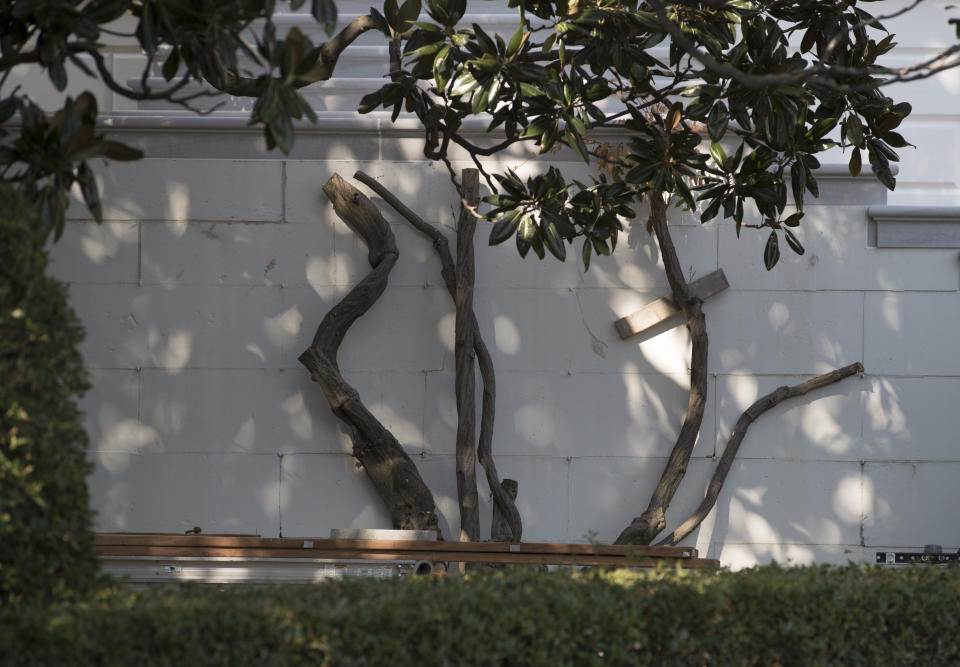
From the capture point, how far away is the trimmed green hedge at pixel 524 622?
269 cm

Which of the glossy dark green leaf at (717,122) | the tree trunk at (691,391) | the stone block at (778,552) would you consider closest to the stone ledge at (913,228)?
the tree trunk at (691,391)

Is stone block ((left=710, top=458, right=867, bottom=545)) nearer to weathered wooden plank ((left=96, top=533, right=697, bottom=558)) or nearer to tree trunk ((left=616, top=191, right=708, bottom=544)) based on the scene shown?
tree trunk ((left=616, top=191, right=708, bottom=544))

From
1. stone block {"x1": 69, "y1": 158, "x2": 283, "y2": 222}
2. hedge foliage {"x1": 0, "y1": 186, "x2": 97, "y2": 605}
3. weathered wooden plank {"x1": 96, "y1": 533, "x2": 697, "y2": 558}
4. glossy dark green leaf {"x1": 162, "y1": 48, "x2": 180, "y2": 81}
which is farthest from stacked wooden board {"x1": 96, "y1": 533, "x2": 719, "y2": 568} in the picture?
glossy dark green leaf {"x1": 162, "y1": 48, "x2": 180, "y2": 81}

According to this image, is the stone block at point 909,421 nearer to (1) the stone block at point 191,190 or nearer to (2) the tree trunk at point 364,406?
(2) the tree trunk at point 364,406

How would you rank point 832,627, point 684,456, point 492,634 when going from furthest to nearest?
point 684,456, point 832,627, point 492,634

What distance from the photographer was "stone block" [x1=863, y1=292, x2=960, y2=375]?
19.7ft

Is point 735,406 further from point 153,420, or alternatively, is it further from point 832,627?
point 153,420

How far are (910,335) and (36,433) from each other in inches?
196

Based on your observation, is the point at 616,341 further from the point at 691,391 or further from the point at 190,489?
the point at 190,489

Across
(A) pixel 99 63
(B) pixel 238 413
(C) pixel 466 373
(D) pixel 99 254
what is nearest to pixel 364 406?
(C) pixel 466 373

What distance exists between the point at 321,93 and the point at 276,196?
697mm

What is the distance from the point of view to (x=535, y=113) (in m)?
4.36

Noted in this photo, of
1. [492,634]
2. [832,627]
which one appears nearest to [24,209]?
[492,634]

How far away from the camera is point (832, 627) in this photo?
327cm
